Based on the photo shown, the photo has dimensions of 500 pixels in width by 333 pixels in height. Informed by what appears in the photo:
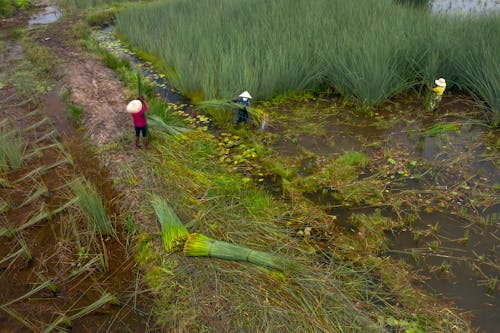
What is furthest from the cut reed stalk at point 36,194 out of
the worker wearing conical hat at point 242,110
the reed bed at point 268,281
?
the worker wearing conical hat at point 242,110

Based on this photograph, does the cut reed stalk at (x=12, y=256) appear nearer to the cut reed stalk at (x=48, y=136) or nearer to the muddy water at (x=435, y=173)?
the cut reed stalk at (x=48, y=136)

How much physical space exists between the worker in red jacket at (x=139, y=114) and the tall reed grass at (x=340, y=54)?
138cm

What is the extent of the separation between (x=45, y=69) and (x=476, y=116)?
24.3 ft

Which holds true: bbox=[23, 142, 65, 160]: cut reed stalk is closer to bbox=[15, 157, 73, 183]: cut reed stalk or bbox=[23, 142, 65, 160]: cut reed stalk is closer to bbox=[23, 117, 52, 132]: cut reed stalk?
bbox=[15, 157, 73, 183]: cut reed stalk

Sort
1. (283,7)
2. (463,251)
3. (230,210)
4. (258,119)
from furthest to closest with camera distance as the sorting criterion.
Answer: (283,7), (258,119), (230,210), (463,251)

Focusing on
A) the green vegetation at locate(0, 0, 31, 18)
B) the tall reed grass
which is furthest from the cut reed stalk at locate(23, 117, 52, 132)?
the green vegetation at locate(0, 0, 31, 18)

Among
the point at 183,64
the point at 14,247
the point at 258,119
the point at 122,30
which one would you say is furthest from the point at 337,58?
the point at 122,30

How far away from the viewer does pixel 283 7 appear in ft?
22.6

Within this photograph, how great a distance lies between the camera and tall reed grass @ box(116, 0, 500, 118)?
4.65 m

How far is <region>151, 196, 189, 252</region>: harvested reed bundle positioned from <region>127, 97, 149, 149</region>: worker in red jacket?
106 centimetres

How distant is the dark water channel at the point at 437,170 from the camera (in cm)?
247

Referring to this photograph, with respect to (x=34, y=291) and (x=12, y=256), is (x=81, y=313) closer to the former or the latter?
(x=34, y=291)

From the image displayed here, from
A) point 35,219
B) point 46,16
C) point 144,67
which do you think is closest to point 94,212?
point 35,219

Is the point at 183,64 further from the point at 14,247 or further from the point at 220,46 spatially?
the point at 14,247
